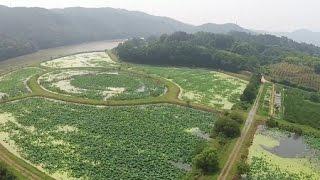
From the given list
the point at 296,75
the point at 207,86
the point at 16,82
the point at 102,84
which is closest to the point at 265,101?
the point at 207,86

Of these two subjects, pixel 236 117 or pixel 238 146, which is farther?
pixel 236 117

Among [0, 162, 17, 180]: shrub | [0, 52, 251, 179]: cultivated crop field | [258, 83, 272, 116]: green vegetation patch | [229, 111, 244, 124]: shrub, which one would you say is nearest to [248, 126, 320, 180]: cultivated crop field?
[229, 111, 244, 124]: shrub

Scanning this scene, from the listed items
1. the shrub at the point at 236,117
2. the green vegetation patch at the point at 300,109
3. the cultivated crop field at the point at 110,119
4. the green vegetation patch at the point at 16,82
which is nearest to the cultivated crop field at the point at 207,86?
the cultivated crop field at the point at 110,119

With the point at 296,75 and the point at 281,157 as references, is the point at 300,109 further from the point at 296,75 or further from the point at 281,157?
the point at 296,75

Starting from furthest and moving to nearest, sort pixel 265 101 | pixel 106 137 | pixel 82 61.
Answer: pixel 82 61
pixel 265 101
pixel 106 137

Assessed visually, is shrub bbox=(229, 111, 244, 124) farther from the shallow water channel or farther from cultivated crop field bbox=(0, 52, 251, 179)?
the shallow water channel

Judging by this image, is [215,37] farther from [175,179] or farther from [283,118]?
[175,179]
